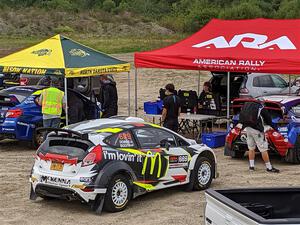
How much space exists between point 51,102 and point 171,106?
2837mm

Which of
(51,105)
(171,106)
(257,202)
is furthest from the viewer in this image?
(171,106)

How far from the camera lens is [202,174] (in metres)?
10.8

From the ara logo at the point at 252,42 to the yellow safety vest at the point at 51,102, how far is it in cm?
449

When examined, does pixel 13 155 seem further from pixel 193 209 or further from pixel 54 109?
pixel 193 209

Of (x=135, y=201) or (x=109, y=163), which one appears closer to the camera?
(x=109, y=163)

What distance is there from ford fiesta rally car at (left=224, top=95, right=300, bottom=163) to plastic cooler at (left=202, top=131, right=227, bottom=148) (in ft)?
5.45

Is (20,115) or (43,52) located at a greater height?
(43,52)

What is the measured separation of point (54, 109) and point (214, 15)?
66504 mm

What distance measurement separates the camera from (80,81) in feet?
64.6

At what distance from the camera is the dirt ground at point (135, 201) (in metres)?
9.10

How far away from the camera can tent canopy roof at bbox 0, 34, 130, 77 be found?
1473 cm

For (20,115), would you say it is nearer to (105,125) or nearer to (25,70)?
(25,70)

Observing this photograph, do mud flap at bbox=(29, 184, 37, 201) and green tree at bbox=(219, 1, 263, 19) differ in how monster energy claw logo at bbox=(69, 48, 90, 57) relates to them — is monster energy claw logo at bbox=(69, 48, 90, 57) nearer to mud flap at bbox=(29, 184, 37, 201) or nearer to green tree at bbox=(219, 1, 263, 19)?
mud flap at bbox=(29, 184, 37, 201)

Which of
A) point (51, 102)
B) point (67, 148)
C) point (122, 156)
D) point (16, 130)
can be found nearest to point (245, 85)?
point (51, 102)
